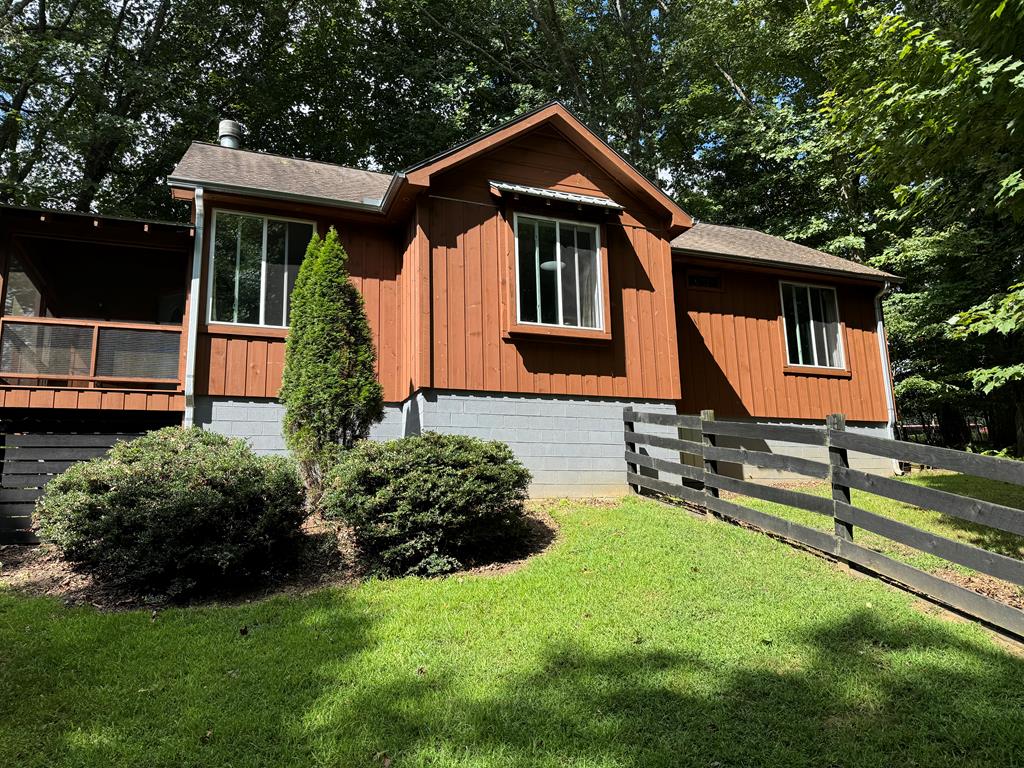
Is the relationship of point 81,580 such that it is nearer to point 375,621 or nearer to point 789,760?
point 375,621

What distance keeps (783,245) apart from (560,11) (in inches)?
597

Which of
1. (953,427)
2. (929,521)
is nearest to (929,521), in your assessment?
(929,521)

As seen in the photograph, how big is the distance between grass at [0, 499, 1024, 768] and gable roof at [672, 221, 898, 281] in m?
7.16

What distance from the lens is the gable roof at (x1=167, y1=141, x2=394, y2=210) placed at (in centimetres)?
772

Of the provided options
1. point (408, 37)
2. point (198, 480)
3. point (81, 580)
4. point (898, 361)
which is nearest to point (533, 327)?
point (198, 480)

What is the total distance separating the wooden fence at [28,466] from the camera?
603 cm

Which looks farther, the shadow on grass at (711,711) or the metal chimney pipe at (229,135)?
the metal chimney pipe at (229,135)

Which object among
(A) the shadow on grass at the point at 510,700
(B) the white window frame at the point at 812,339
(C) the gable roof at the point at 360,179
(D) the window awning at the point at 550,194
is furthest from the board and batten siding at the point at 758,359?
(A) the shadow on grass at the point at 510,700

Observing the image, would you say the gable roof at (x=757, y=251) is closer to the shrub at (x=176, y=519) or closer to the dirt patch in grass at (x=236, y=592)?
the dirt patch in grass at (x=236, y=592)

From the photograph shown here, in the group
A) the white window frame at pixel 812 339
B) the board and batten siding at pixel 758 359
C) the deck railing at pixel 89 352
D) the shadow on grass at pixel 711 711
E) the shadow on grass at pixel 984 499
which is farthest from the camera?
the white window frame at pixel 812 339

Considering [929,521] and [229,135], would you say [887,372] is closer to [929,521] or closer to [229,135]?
[929,521]

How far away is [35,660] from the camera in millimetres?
3420

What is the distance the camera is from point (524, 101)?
20.4 meters

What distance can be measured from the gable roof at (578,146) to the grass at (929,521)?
457cm
